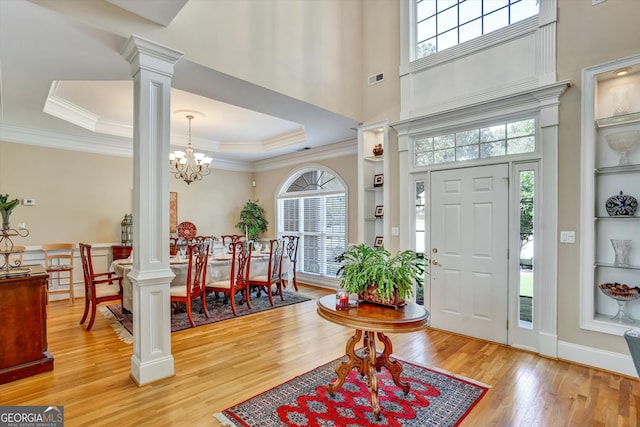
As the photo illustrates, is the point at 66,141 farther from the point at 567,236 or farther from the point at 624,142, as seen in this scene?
the point at 624,142

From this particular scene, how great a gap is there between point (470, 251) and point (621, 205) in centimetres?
143

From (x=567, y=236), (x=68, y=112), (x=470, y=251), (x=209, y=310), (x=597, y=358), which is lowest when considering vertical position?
(x=209, y=310)

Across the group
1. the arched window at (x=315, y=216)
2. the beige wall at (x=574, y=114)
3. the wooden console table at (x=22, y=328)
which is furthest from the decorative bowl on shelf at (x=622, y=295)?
the wooden console table at (x=22, y=328)

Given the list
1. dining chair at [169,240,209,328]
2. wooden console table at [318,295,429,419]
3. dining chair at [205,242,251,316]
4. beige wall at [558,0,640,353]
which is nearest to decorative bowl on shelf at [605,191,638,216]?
beige wall at [558,0,640,353]

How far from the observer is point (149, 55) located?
2.72 metres

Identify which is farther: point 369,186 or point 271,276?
point 271,276

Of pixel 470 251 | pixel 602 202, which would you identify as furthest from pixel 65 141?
pixel 602 202

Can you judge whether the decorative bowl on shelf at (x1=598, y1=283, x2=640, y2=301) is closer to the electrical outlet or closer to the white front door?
the electrical outlet

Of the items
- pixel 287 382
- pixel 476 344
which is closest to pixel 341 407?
pixel 287 382

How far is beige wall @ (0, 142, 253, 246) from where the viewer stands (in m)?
5.18

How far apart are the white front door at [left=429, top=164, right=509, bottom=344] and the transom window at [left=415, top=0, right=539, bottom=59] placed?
169cm

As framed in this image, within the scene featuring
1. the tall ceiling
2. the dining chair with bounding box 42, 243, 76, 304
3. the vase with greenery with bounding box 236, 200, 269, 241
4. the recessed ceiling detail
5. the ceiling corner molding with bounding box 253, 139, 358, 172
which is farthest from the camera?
the vase with greenery with bounding box 236, 200, 269, 241

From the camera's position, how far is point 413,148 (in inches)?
171

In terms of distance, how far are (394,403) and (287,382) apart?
0.90 metres
